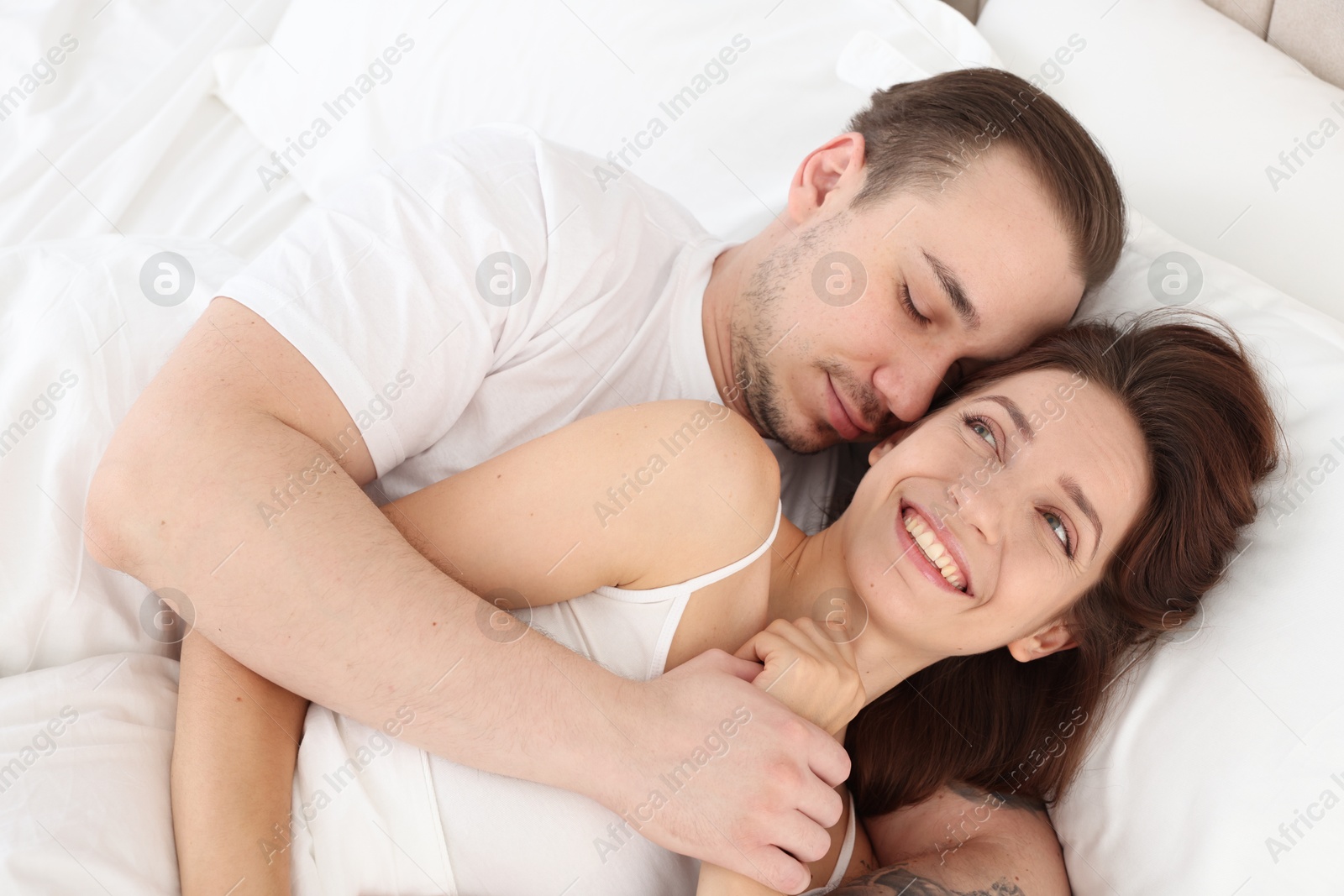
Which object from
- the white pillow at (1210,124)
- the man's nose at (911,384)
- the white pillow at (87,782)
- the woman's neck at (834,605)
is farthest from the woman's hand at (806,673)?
the white pillow at (1210,124)

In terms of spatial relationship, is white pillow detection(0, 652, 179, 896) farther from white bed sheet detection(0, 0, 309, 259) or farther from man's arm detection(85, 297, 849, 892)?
white bed sheet detection(0, 0, 309, 259)

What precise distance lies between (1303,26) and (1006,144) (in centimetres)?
73

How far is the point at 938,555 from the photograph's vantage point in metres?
1.37

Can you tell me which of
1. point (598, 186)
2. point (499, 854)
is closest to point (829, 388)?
point (598, 186)

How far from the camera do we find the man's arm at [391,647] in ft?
3.76

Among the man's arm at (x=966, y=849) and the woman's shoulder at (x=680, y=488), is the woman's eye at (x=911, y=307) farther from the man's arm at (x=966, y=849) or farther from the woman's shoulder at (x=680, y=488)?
the man's arm at (x=966, y=849)

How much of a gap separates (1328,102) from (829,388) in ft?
3.37

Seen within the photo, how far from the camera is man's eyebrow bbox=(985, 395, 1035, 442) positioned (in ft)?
4.66

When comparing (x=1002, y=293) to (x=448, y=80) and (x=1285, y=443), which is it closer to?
(x=1285, y=443)

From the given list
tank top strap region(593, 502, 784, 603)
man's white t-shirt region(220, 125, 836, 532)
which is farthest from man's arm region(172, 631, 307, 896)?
tank top strap region(593, 502, 784, 603)

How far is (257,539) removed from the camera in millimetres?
1146

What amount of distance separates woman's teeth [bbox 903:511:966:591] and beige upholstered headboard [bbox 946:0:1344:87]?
4.18 feet

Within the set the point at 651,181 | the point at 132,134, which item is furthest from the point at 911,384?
the point at 132,134

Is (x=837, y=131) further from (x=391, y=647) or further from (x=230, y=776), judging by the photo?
(x=230, y=776)
